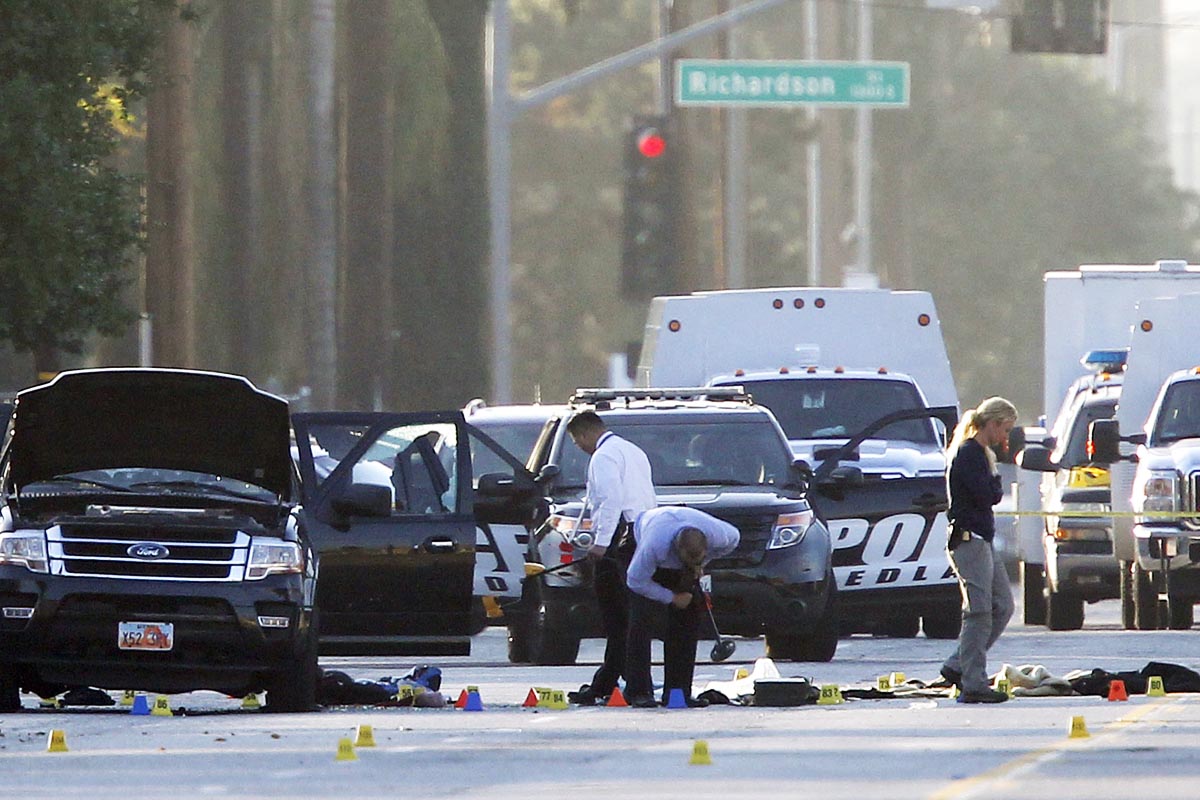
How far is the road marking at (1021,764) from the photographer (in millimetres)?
11859

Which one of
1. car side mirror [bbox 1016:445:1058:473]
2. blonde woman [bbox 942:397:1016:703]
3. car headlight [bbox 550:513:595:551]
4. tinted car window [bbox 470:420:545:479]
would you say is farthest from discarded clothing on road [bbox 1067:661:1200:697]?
tinted car window [bbox 470:420:545:479]

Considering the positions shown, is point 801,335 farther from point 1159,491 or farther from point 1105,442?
point 1159,491

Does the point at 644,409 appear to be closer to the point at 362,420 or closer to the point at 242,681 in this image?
the point at 362,420

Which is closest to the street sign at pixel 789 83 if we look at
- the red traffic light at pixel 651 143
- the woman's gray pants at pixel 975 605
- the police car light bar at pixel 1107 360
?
the red traffic light at pixel 651 143

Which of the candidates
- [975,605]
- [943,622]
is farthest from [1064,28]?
[975,605]

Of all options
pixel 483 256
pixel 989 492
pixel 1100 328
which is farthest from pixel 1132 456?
pixel 483 256

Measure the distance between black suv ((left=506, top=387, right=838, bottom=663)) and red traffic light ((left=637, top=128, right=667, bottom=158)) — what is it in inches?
579

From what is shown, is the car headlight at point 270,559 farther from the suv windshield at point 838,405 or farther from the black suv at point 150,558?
the suv windshield at point 838,405

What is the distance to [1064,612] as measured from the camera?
2577 cm

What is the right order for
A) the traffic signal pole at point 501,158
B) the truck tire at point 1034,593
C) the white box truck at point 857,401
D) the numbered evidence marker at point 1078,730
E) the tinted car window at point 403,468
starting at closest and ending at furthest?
1. the numbered evidence marker at point 1078,730
2. the tinted car window at point 403,468
3. the white box truck at point 857,401
4. the truck tire at point 1034,593
5. the traffic signal pole at point 501,158

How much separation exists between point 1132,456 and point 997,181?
5264cm

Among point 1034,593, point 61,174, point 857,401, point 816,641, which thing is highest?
point 61,174

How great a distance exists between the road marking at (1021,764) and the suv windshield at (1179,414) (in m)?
8.22

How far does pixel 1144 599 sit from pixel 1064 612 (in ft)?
4.99
